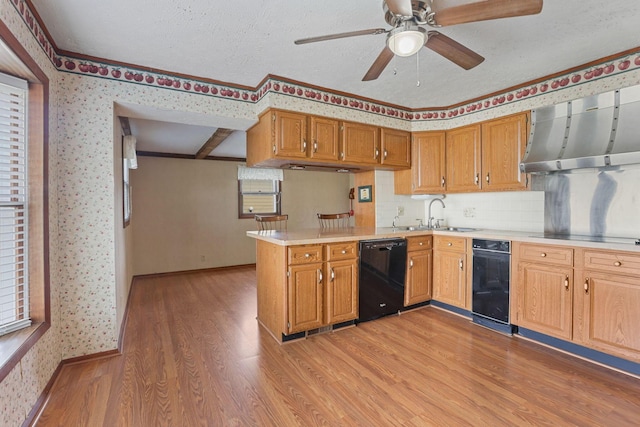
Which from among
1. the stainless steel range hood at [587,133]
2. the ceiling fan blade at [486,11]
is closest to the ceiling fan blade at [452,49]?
the ceiling fan blade at [486,11]

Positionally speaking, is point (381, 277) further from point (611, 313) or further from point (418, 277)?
point (611, 313)

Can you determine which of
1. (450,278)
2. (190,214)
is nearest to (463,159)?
(450,278)

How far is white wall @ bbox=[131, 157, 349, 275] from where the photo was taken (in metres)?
5.45

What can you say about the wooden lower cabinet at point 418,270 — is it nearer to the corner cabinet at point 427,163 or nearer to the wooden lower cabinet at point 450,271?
the wooden lower cabinet at point 450,271

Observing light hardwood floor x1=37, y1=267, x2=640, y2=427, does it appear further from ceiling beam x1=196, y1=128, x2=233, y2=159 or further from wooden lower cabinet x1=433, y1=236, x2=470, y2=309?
ceiling beam x1=196, y1=128, x2=233, y2=159

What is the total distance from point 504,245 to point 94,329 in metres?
3.68

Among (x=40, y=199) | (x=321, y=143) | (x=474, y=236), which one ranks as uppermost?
(x=321, y=143)

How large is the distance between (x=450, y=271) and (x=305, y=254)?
177 centimetres

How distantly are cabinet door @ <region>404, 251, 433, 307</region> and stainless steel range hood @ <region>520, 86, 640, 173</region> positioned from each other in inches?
53.5

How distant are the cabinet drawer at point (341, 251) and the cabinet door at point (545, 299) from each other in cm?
154

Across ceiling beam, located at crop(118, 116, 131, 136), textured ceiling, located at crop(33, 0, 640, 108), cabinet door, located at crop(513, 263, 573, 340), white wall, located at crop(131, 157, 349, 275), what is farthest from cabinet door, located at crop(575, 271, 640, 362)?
white wall, located at crop(131, 157, 349, 275)

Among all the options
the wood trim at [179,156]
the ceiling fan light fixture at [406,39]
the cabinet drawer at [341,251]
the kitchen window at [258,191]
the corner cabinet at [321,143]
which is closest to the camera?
the ceiling fan light fixture at [406,39]

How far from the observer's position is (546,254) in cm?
262

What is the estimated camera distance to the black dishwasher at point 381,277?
3.11m
